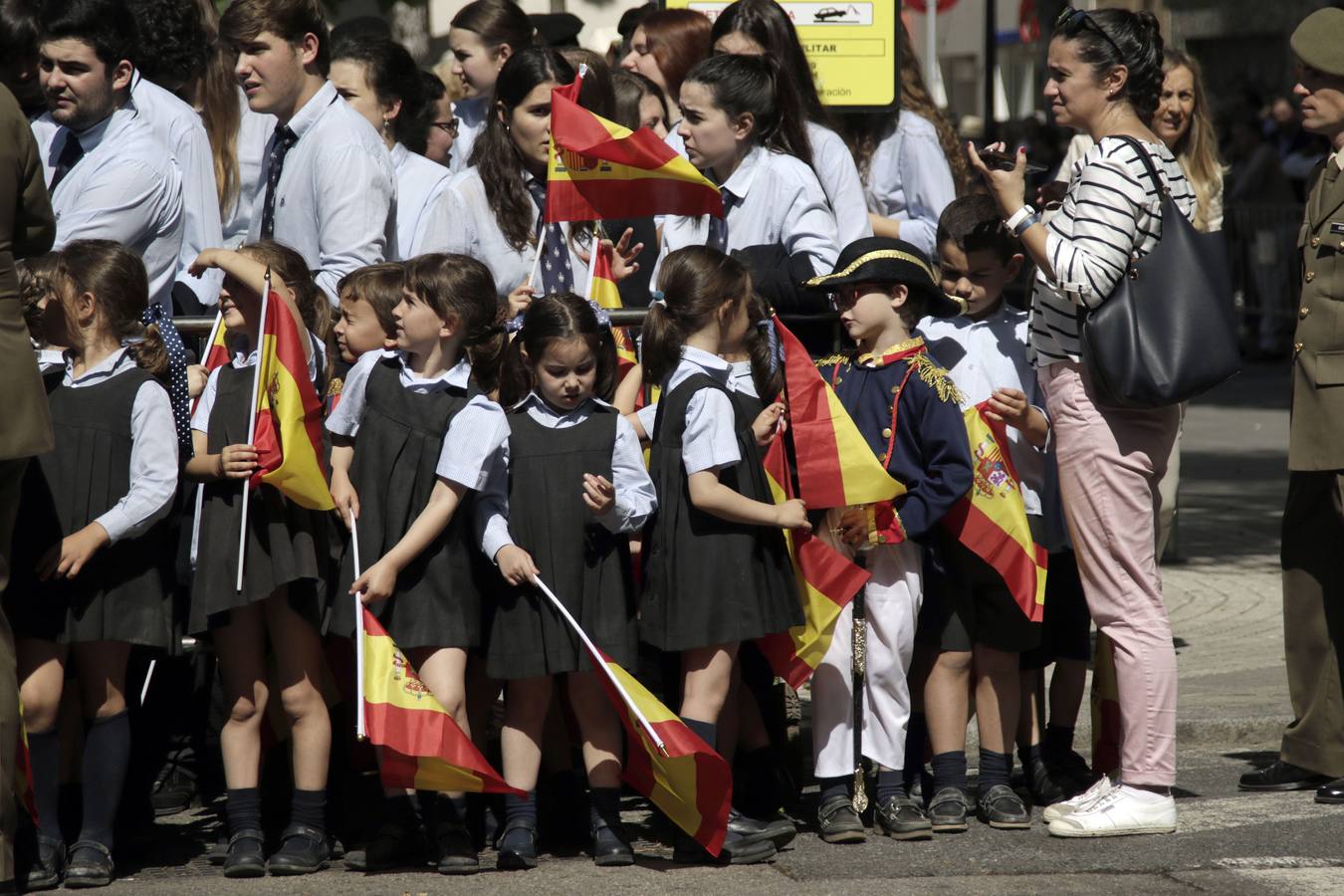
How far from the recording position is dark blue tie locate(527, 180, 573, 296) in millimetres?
6492

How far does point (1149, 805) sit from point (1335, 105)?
7.51 feet

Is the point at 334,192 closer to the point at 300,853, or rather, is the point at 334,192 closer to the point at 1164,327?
the point at 300,853

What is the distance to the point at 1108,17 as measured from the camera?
5.86 metres

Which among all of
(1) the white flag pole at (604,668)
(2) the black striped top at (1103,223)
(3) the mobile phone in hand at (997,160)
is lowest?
(1) the white flag pole at (604,668)

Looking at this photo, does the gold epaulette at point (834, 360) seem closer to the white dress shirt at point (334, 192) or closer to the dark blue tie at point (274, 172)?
the white dress shirt at point (334, 192)

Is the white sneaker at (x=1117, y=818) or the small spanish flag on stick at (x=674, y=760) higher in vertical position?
the small spanish flag on stick at (x=674, y=760)

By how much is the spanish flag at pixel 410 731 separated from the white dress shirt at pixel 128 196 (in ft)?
4.97

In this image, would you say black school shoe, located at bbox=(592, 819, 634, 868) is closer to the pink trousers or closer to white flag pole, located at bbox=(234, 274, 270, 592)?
white flag pole, located at bbox=(234, 274, 270, 592)

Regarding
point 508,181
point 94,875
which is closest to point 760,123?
point 508,181

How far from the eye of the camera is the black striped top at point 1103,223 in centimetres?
569

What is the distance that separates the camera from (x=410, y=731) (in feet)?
17.9

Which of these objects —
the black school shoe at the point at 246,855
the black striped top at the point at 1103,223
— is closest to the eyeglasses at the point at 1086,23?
the black striped top at the point at 1103,223

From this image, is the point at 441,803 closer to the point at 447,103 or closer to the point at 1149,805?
the point at 1149,805

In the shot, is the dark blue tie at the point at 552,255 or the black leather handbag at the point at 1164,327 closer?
the black leather handbag at the point at 1164,327
